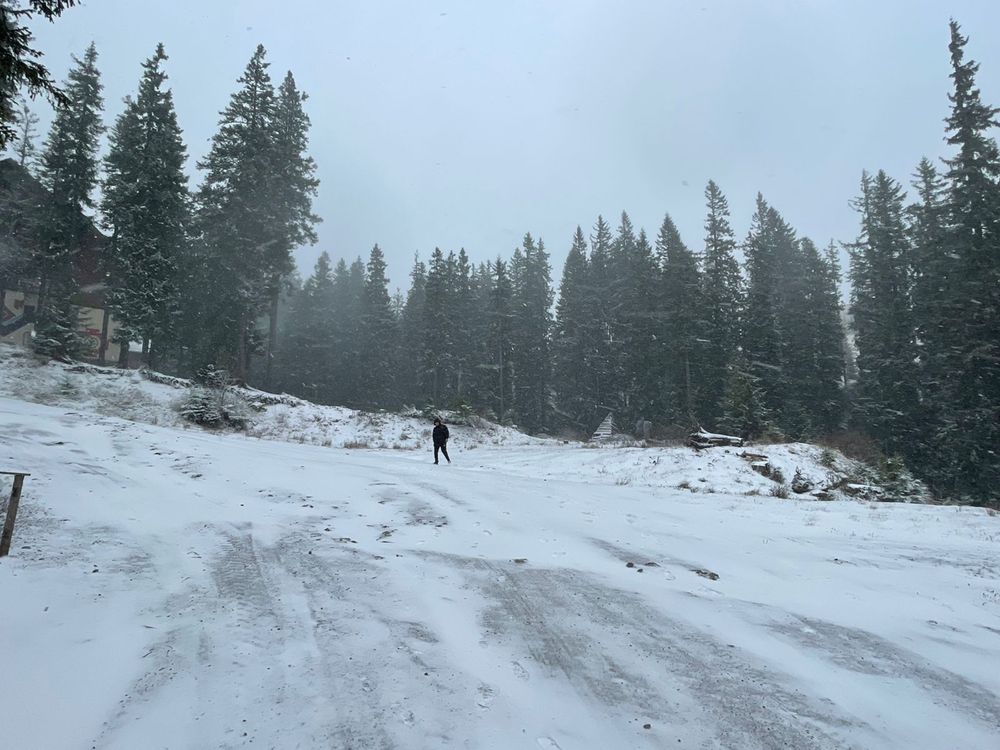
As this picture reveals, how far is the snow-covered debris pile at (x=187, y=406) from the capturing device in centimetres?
1986

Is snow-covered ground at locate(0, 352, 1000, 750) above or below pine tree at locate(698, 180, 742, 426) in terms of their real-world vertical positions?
below

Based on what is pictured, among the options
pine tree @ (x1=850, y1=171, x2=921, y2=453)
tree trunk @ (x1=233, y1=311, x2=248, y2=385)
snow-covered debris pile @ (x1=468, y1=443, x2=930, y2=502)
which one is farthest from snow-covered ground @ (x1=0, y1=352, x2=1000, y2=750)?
pine tree @ (x1=850, y1=171, x2=921, y2=453)

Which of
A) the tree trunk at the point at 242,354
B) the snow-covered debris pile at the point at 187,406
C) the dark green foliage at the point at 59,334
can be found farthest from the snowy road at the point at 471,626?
the tree trunk at the point at 242,354

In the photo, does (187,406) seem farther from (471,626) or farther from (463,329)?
(463,329)

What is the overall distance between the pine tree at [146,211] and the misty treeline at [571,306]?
0.36ft

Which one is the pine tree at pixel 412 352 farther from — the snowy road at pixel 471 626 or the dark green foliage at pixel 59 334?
the snowy road at pixel 471 626

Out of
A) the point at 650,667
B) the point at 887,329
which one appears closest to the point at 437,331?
the point at 887,329

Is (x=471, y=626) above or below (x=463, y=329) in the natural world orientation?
below

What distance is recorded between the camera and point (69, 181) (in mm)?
28844

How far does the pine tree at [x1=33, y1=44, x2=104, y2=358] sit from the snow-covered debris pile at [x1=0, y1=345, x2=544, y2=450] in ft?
21.2

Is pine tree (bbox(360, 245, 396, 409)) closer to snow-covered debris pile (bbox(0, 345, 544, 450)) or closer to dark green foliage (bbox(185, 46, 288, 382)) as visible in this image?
dark green foliage (bbox(185, 46, 288, 382))

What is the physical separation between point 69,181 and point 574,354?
38.4m

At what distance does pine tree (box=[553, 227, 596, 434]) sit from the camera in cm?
4906

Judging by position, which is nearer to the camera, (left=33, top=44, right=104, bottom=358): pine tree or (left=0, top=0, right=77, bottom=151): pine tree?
(left=0, top=0, right=77, bottom=151): pine tree
